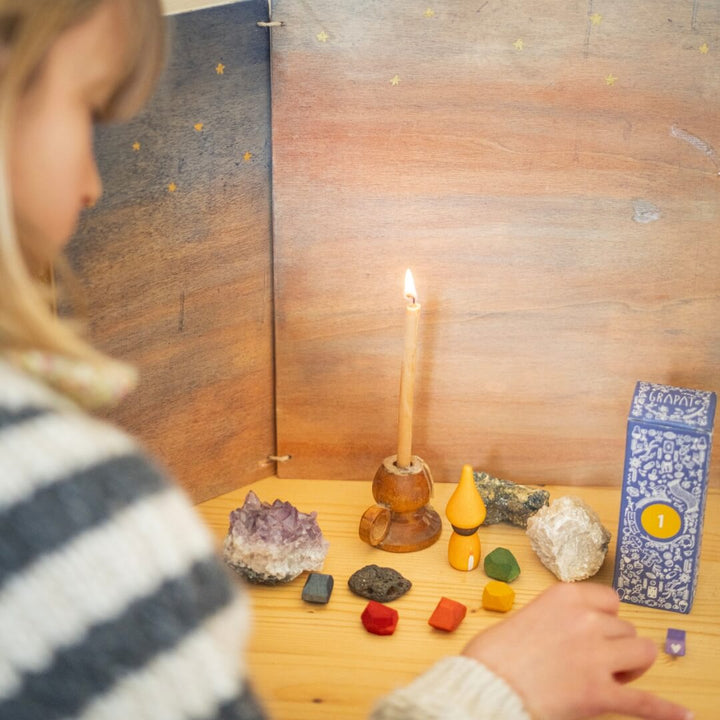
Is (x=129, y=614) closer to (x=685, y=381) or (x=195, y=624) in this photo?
(x=195, y=624)

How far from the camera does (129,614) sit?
0.49 meters

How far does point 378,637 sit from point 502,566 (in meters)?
0.14

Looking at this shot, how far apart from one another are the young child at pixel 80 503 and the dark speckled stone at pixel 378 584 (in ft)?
0.79

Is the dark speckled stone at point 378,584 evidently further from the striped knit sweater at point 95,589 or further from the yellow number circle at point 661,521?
the striped knit sweater at point 95,589

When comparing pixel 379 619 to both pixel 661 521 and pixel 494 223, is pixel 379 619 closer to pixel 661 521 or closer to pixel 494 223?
pixel 661 521

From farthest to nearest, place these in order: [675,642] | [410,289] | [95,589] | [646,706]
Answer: [410,289] < [675,642] < [646,706] < [95,589]

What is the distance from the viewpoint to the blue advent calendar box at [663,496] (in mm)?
845

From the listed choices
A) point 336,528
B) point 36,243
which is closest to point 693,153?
point 336,528

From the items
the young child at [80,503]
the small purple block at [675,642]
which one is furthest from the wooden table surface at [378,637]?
the young child at [80,503]

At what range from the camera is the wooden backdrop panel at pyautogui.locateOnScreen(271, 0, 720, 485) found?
0.95 m

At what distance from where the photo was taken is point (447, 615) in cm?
85

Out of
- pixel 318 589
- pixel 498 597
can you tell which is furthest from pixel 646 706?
pixel 318 589

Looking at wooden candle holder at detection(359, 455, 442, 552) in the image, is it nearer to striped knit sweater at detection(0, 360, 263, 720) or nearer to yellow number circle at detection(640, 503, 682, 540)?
yellow number circle at detection(640, 503, 682, 540)

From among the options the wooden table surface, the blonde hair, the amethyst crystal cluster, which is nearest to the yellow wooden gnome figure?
the wooden table surface
